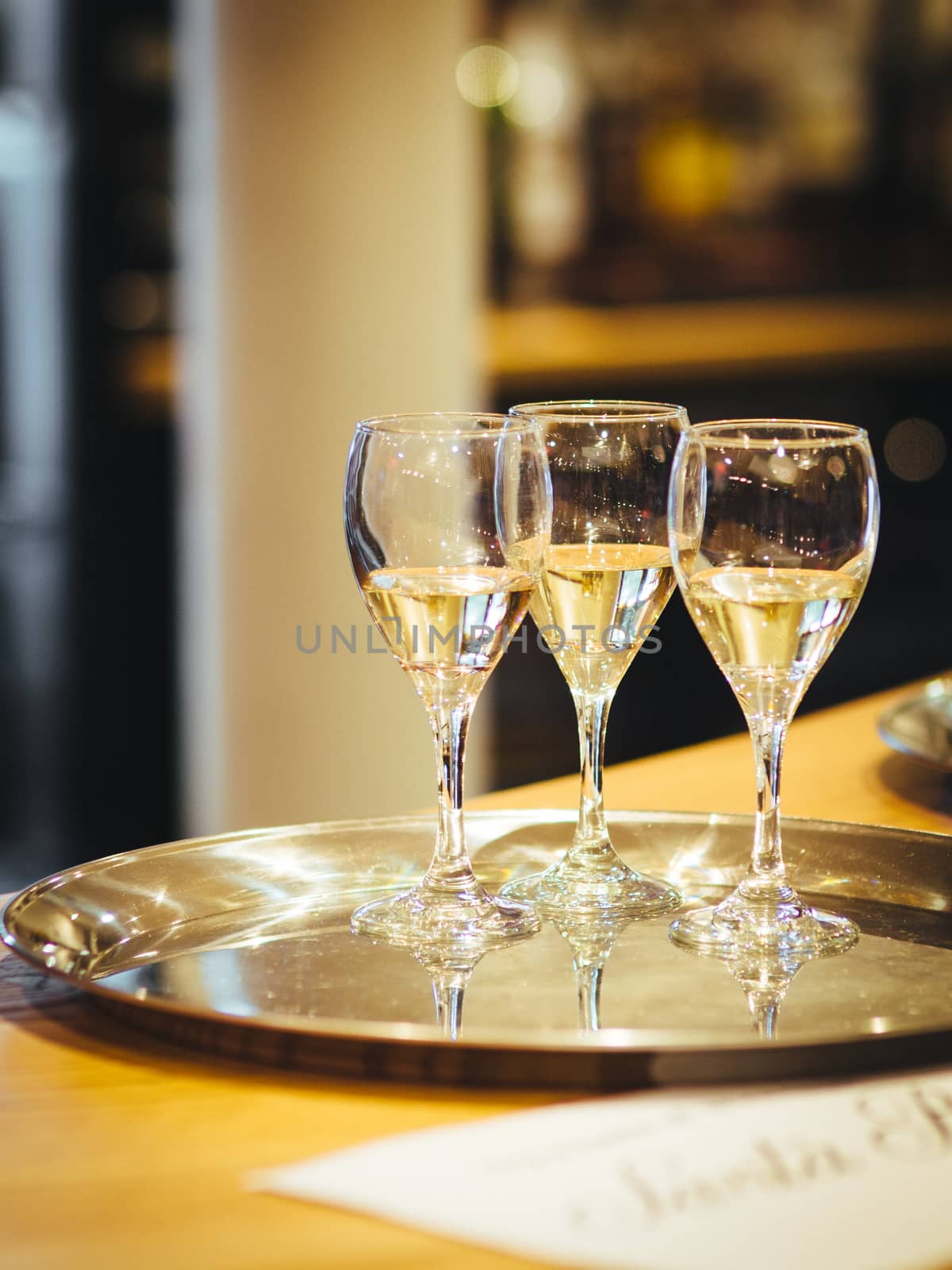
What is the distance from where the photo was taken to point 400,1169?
49 cm

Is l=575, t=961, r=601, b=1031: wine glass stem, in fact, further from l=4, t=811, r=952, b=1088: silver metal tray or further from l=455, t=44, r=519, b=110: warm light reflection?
l=455, t=44, r=519, b=110: warm light reflection

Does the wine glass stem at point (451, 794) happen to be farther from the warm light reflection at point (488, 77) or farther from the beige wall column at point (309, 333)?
the warm light reflection at point (488, 77)

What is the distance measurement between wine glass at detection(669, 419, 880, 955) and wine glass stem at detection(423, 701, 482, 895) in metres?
0.11

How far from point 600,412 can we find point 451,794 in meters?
0.23

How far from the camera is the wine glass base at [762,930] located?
71cm

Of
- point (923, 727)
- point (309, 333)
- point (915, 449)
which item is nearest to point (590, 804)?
point (923, 727)

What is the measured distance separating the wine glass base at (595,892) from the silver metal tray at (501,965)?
0.02 meters

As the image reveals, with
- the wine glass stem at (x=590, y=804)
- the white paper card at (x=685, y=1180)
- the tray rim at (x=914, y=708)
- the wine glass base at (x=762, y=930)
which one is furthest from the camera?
the tray rim at (x=914, y=708)

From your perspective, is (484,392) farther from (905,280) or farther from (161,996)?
(161,996)

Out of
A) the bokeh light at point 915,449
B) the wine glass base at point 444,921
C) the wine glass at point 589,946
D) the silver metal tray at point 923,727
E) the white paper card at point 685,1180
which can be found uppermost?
the bokeh light at point 915,449

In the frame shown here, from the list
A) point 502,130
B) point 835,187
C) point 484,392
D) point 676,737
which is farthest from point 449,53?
point 676,737

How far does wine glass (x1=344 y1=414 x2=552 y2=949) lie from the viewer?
744 mm

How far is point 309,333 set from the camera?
273cm

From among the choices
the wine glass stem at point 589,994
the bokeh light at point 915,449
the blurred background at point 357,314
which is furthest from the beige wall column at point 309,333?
the wine glass stem at point 589,994
